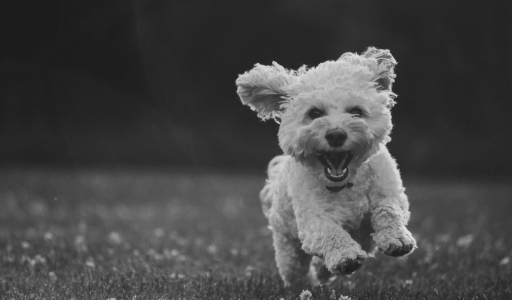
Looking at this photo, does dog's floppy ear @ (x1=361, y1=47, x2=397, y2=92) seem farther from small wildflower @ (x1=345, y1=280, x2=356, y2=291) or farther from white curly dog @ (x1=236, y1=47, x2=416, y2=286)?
small wildflower @ (x1=345, y1=280, x2=356, y2=291)

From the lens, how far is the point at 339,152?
3.93 meters

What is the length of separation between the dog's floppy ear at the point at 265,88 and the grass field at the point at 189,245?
4.27ft

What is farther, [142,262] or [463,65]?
[463,65]

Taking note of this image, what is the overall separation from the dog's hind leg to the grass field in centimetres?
14

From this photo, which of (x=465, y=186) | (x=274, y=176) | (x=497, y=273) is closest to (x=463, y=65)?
(x=465, y=186)

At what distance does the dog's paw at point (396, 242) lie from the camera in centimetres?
376

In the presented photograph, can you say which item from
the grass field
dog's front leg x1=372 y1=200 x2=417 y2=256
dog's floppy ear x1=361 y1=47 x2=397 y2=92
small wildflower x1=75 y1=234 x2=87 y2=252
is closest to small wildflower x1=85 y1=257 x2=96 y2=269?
the grass field

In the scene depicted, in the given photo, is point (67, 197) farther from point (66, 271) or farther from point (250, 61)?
point (250, 61)

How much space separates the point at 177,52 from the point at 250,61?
2394 millimetres

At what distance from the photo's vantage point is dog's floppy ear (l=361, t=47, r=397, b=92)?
4336mm

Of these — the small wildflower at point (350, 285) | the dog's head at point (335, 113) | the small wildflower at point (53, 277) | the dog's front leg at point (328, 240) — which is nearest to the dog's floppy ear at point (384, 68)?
the dog's head at point (335, 113)

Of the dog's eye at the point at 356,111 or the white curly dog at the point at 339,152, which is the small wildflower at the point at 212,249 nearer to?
the white curly dog at the point at 339,152

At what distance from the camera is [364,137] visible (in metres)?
3.89

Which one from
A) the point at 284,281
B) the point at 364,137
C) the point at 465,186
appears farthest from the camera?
the point at 465,186
